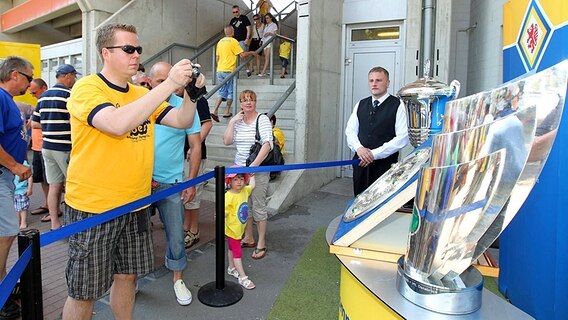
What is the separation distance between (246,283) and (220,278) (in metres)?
0.24

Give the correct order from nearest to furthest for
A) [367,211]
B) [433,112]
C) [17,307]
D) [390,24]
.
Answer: [367,211] → [433,112] → [17,307] → [390,24]

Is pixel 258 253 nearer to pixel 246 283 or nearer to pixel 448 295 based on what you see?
pixel 246 283

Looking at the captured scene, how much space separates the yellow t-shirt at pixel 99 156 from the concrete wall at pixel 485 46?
5.75m

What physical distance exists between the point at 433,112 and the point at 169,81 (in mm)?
1243

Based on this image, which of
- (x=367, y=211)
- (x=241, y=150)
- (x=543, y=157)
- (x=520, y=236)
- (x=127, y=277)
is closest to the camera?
(x=543, y=157)

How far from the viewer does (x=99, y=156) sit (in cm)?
196

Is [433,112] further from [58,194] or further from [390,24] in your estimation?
[390,24]

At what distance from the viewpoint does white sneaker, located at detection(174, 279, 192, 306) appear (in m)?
3.00

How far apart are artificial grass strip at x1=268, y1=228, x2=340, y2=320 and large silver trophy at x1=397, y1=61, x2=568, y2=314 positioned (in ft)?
6.05

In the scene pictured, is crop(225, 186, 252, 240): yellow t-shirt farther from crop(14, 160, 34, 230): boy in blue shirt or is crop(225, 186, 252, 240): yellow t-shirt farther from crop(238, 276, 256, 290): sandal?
crop(14, 160, 34, 230): boy in blue shirt

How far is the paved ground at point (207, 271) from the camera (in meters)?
2.91

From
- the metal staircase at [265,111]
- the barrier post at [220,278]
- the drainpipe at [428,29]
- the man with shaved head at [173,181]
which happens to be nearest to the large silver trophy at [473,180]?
the barrier post at [220,278]

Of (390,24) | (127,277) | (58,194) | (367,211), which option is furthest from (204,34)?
(367,211)

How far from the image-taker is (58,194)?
4457 mm
